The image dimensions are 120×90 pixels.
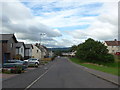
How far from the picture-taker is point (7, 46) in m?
46.8

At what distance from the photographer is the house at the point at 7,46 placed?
45906mm

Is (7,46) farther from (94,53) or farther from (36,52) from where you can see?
(36,52)

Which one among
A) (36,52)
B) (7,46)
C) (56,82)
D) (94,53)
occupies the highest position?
(7,46)

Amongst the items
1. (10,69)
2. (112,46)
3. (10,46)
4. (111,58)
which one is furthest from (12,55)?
(112,46)

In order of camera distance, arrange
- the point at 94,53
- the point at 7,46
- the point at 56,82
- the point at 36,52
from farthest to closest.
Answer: the point at 36,52 < the point at 94,53 < the point at 7,46 < the point at 56,82

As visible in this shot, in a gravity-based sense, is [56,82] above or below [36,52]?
below

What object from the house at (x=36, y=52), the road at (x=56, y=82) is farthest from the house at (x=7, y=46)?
the house at (x=36, y=52)

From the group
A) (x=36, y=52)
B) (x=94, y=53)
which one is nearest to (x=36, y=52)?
(x=36, y=52)

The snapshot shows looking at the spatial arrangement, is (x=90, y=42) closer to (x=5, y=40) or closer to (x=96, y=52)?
(x=96, y=52)

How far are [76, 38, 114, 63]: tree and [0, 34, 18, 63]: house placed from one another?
2998cm

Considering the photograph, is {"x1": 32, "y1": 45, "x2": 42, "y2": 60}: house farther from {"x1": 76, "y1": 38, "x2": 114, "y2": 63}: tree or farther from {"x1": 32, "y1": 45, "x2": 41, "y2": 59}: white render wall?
{"x1": 76, "y1": 38, "x2": 114, "y2": 63}: tree

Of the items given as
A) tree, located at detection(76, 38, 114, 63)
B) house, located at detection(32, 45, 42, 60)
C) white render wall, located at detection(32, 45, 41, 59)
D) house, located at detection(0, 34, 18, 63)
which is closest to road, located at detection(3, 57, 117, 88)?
house, located at detection(0, 34, 18, 63)

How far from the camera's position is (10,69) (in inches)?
1022

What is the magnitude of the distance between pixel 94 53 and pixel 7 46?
36324mm
